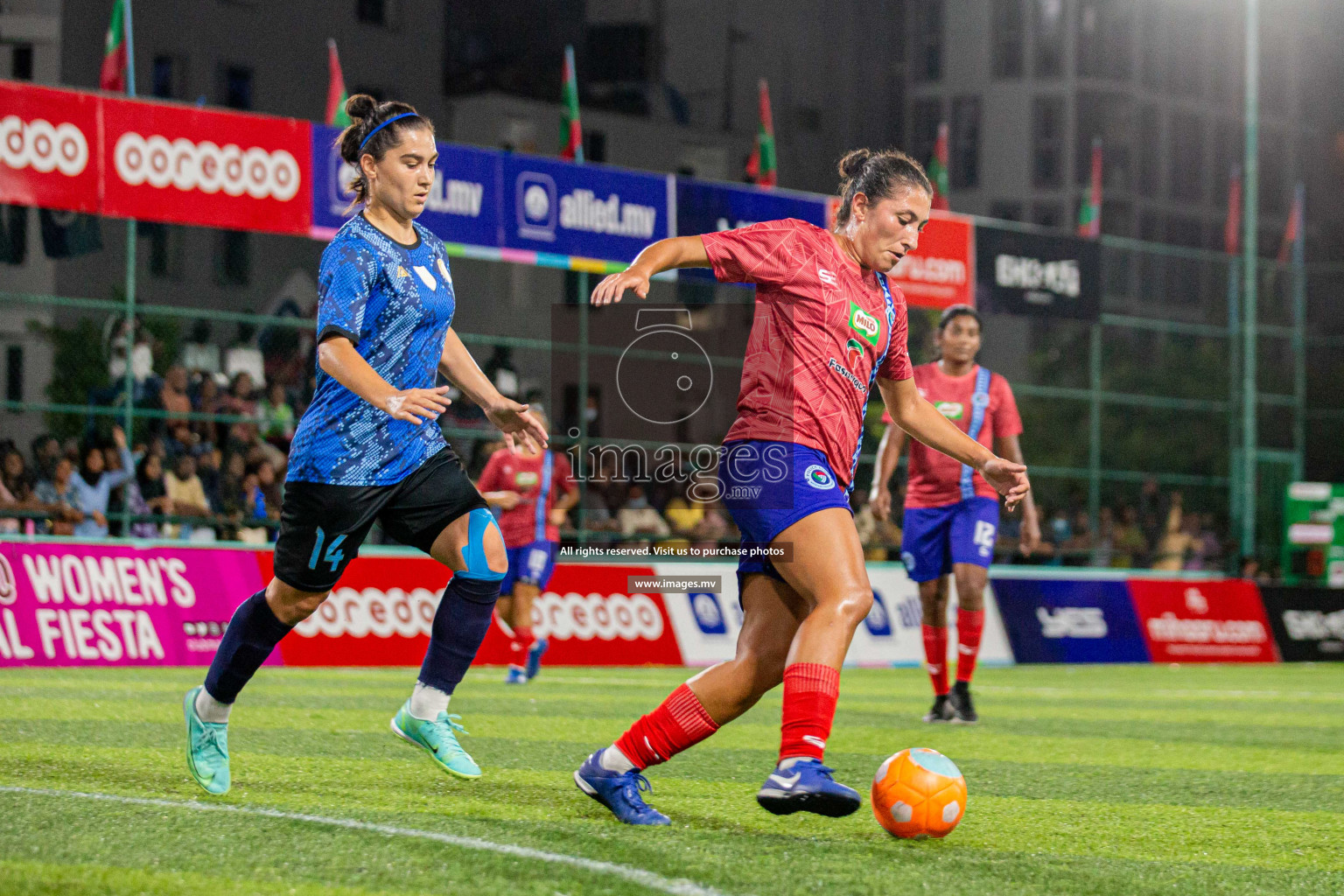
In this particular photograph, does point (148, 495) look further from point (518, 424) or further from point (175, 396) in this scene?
point (518, 424)

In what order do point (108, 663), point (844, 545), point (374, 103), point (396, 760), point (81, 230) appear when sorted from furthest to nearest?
point (81, 230), point (108, 663), point (396, 760), point (374, 103), point (844, 545)

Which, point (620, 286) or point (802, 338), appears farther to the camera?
point (802, 338)

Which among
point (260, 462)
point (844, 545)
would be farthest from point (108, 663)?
point (844, 545)

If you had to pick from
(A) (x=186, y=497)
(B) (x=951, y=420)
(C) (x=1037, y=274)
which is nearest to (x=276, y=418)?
(A) (x=186, y=497)

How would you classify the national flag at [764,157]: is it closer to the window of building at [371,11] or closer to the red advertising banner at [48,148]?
the red advertising banner at [48,148]

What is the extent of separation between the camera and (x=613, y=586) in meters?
16.3

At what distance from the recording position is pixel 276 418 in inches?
655

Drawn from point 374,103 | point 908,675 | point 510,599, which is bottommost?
point 908,675

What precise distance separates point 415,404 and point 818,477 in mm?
1223

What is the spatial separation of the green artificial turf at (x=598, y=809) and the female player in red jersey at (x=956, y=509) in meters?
0.52

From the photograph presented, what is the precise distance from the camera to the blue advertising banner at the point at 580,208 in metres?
16.7

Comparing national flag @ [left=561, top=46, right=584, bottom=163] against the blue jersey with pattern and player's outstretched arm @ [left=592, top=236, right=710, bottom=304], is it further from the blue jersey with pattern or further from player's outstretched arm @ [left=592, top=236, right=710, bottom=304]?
player's outstretched arm @ [left=592, top=236, right=710, bottom=304]

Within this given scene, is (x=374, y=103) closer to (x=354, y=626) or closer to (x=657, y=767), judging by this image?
(x=657, y=767)

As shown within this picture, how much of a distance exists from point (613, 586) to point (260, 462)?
3623 millimetres
